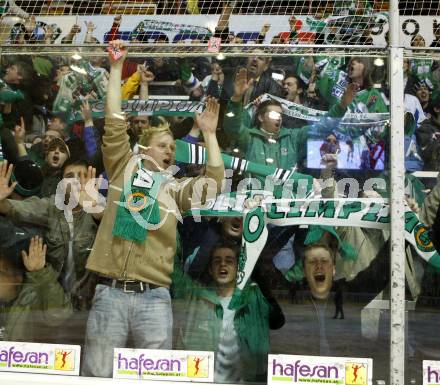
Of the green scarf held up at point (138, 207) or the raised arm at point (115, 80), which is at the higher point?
the raised arm at point (115, 80)

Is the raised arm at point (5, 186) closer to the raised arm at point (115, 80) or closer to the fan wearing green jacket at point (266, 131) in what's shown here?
the raised arm at point (115, 80)

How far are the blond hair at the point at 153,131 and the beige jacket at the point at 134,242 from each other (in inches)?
3.1

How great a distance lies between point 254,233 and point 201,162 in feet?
1.43

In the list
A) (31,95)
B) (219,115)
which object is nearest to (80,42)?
(31,95)

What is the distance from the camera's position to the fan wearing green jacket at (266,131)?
2824mm

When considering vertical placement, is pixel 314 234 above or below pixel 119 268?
above

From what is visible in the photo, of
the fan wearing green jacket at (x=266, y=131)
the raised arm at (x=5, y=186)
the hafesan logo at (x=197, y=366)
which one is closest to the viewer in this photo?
the hafesan logo at (x=197, y=366)

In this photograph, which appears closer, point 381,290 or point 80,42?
point 381,290

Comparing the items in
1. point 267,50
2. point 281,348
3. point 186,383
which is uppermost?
point 267,50

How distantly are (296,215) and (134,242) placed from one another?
2.63 ft

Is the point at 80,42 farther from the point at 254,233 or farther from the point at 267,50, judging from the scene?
the point at 254,233

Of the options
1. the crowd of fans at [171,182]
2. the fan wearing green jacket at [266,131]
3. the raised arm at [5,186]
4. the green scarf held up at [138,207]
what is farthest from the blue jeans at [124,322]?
the fan wearing green jacket at [266,131]

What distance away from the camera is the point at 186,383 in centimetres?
264

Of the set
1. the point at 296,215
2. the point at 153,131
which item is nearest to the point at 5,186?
the point at 153,131
